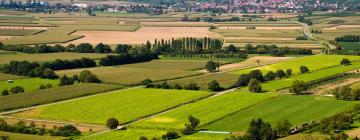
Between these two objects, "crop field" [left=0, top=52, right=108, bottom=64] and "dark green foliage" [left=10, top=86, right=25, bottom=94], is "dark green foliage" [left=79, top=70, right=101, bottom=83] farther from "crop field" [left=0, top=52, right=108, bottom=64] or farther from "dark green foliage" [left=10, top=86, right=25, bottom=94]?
"crop field" [left=0, top=52, right=108, bottom=64]

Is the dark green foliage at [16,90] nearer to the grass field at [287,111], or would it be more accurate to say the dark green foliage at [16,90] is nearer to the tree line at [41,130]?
the tree line at [41,130]

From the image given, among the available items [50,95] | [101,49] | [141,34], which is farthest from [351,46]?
[50,95]

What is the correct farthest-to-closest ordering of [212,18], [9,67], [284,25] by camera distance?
[212,18] < [284,25] < [9,67]

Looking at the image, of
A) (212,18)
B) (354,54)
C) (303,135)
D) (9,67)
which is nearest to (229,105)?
(303,135)

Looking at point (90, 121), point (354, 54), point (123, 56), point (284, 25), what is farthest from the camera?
point (284, 25)

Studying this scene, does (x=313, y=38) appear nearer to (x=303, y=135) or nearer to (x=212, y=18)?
(x=212, y=18)

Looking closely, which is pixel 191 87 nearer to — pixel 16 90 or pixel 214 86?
pixel 214 86

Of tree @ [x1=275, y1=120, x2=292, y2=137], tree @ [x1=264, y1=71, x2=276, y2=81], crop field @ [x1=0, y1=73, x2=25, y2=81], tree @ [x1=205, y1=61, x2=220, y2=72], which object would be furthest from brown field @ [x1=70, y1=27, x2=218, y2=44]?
tree @ [x1=275, y1=120, x2=292, y2=137]

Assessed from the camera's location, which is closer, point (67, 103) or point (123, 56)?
point (67, 103)
